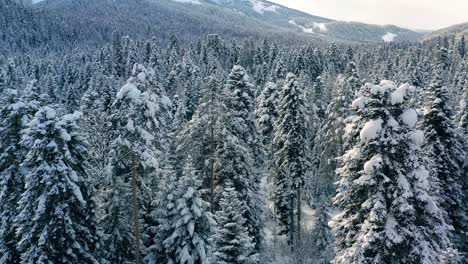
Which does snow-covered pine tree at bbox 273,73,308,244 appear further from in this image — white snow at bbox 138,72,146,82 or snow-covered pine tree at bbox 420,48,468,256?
white snow at bbox 138,72,146,82

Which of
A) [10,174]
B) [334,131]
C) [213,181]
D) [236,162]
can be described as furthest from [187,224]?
[334,131]

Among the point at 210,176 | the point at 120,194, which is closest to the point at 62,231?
the point at 120,194

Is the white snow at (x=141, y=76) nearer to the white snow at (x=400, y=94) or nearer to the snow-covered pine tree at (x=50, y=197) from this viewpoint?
the snow-covered pine tree at (x=50, y=197)

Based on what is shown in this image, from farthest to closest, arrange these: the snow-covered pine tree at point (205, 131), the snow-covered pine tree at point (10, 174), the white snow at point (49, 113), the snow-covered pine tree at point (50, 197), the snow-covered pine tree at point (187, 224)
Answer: the snow-covered pine tree at point (205, 131) → the snow-covered pine tree at point (187, 224) → the snow-covered pine tree at point (10, 174) → the white snow at point (49, 113) → the snow-covered pine tree at point (50, 197)

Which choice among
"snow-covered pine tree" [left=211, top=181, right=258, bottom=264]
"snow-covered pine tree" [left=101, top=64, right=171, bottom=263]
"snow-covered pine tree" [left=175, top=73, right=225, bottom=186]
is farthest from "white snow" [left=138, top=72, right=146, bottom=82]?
"snow-covered pine tree" [left=211, top=181, right=258, bottom=264]

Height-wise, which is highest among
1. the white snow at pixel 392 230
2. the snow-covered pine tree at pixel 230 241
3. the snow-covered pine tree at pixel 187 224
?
the white snow at pixel 392 230

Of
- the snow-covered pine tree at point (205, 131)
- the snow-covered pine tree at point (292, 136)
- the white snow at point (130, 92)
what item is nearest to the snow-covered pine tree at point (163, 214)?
the snow-covered pine tree at point (205, 131)

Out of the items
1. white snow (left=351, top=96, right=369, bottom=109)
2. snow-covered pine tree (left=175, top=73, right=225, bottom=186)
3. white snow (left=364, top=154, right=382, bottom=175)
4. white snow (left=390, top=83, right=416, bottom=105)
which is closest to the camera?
white snow (left=364, top=154, right=382, bottom=175)
